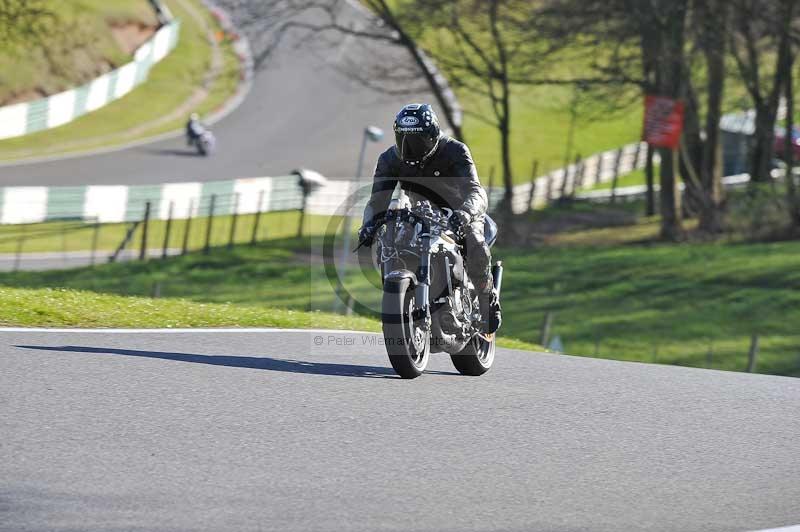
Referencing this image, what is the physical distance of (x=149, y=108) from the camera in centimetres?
5962

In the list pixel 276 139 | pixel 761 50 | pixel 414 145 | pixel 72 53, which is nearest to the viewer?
pixel 414 145

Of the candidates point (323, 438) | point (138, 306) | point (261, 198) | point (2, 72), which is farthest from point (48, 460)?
point (2, 72)

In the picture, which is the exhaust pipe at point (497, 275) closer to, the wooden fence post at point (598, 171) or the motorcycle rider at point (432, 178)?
the motorcycle rider at point (432, 178)

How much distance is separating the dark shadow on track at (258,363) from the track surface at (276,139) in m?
29.8

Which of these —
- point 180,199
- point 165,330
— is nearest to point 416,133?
point 165,330

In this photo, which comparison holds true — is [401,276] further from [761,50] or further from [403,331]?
[761,50]

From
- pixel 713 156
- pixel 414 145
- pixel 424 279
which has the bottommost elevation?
pixel 424 279

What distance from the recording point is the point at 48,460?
6746 mm

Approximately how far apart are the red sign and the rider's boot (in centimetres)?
2520

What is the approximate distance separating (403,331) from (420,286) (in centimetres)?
34

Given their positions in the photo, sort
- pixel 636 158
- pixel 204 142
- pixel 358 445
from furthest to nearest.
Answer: pixel 636 158 < pixel 204 142 < pixel 358 445

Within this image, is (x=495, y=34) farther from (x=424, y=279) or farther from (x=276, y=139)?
(x=424, y=279)

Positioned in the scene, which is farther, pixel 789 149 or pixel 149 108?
pixel 149 108

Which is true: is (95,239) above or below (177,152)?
below
